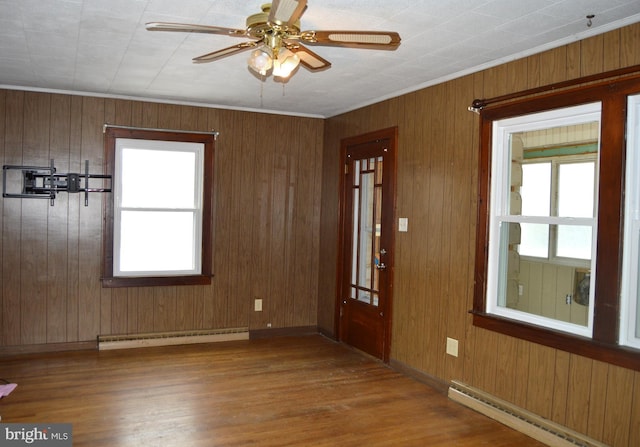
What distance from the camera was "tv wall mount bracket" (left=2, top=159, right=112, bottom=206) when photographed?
16.3 ft

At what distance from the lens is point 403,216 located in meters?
4.75

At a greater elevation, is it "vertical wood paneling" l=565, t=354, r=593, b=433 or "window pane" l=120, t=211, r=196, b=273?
"window pane" l=120, t=211, r=196, b=273

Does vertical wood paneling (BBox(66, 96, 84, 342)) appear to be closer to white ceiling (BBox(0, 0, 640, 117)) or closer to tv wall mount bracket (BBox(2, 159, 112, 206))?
tv wall mount bracket (BBox(2, 159, 112, 206))

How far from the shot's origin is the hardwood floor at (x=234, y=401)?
10.8ft

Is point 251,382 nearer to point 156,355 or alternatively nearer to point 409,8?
point 156,355

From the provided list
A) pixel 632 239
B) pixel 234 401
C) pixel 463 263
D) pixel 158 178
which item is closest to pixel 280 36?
pixel 632 239

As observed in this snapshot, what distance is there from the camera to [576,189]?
3373mm

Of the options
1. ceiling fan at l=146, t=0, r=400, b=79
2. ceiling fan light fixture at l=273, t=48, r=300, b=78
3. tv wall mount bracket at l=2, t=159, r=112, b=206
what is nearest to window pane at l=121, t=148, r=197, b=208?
tv wall mount bracket at l=2, t=159, r=112, b=206

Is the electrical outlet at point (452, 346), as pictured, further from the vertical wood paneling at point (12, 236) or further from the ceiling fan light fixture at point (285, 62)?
the vertical wood paneling at point (12, 236)

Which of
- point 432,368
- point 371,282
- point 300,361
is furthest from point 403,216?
point 300,361

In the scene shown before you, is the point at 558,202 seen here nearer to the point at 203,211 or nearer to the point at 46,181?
the point at 203,211

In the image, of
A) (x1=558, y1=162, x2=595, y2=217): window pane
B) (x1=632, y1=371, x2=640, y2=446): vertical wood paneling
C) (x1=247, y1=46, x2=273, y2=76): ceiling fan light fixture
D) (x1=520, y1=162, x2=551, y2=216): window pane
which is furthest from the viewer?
(x1=520, y1=162, x2=551, y2=216): window pane

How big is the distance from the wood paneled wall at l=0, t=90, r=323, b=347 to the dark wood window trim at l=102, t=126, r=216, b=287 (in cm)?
7

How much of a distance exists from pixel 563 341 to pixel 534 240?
76cm
